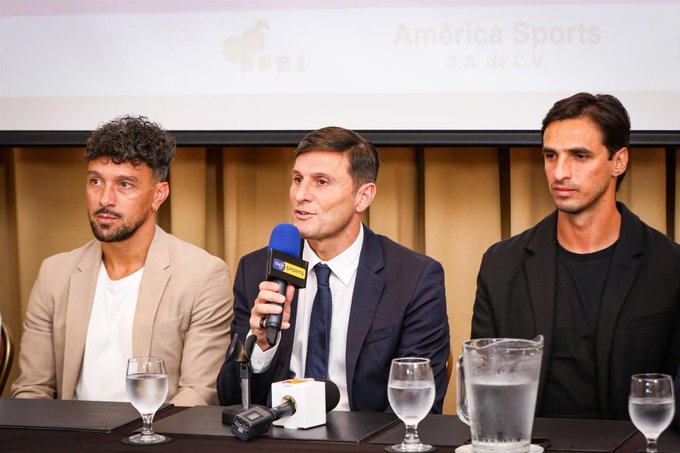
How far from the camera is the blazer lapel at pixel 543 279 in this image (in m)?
2.55

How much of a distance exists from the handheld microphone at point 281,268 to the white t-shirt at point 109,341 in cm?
90

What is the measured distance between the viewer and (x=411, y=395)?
1.70m

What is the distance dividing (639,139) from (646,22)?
0.38 m

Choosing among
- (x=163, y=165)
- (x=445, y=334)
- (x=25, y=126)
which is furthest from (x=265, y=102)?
(x=445, y=334)

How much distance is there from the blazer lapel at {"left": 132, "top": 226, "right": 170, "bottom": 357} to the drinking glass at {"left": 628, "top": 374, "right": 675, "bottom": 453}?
1.58m

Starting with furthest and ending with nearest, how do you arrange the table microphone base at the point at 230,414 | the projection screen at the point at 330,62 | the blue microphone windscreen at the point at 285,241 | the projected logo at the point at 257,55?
the projected logo at the point at 257,55
the projection screen at the point at 330,62
the blue microphone windscreen at the point at 285,241
the table microphone base at the point at 230,414

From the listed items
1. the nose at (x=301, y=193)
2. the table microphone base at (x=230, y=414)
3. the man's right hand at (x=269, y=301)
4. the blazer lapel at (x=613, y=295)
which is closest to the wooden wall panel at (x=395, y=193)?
the nose at (x=301, y=193)

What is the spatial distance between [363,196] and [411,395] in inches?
44.3

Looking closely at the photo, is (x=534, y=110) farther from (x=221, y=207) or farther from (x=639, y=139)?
(x=221, y=207)

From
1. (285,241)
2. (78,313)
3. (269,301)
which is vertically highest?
(285,241)

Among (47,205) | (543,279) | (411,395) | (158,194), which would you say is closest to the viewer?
(411,395)

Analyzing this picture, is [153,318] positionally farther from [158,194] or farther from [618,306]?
[618,306]

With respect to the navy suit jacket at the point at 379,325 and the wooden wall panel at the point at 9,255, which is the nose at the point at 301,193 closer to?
the navy suit jacket at the point at 379,325

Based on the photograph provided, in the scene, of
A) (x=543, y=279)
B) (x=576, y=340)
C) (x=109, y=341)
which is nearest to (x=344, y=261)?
Result: (x=543, y=279)
